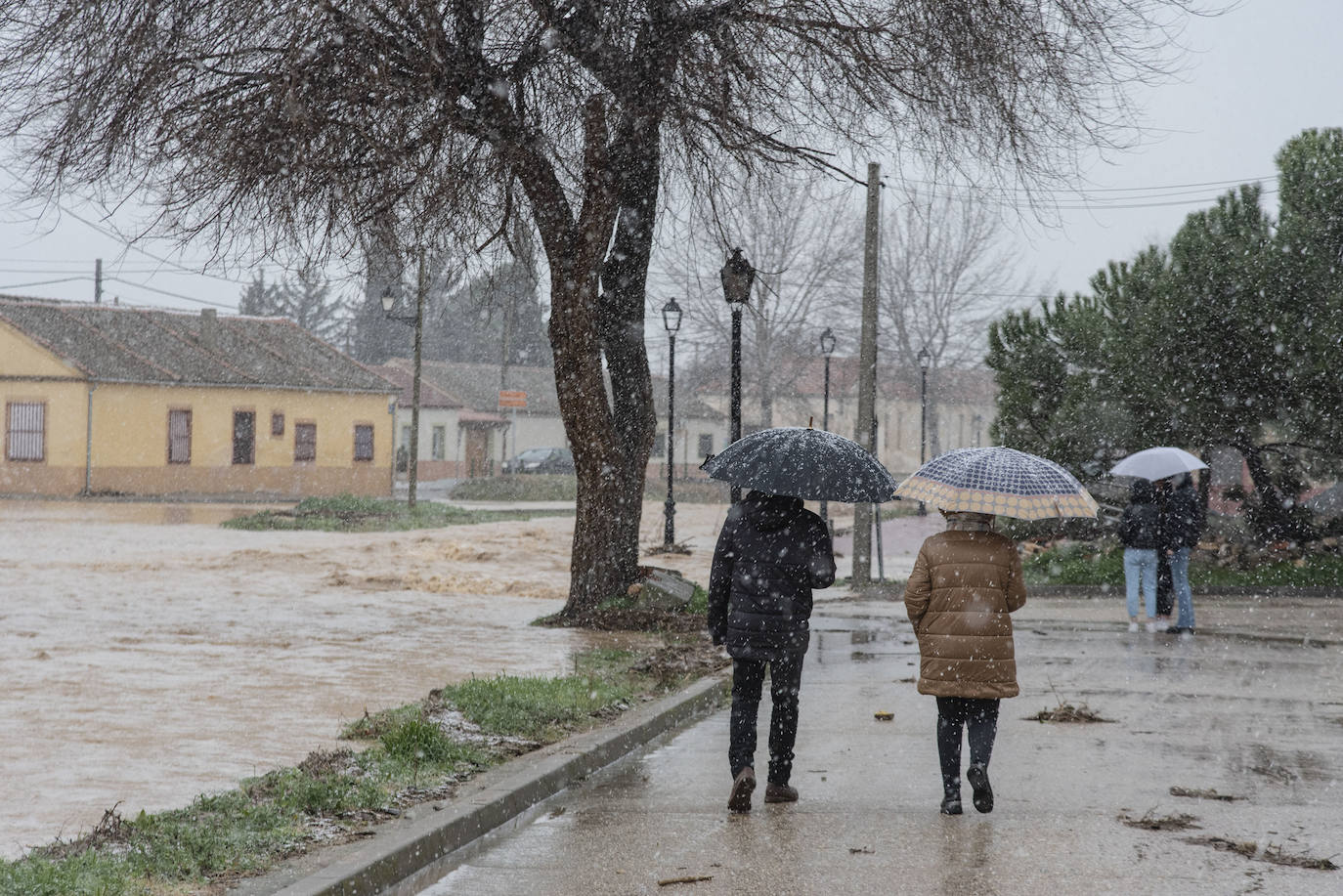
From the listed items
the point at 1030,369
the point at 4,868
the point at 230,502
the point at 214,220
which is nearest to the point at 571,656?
the point at 214,220

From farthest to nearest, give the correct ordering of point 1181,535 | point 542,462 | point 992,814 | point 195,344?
point 542,462 → point 195,344 → point 1181,535 → point 992,814

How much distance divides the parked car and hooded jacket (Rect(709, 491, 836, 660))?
178ft

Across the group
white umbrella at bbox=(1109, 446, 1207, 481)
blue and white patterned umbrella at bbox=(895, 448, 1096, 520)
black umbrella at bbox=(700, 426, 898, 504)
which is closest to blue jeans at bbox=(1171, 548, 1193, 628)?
white umbrella at bbox=(1109, 446, 1207, 481)

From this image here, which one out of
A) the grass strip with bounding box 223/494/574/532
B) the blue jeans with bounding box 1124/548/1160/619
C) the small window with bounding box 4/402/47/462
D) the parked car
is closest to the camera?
the blue jeans with bounding box 1124/548/1160/619

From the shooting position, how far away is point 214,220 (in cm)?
1203

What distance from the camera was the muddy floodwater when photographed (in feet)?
23.3

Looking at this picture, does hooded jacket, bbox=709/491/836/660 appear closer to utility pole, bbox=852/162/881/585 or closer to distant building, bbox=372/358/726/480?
utility pole, bbox=852/162/881/585

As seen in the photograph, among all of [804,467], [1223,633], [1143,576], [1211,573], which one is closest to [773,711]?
[804,467]

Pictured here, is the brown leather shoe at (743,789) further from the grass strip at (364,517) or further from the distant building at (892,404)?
the distant building at (892,404)

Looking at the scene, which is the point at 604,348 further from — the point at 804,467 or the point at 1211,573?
the point at 1211,573

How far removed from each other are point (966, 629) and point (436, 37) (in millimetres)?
6602

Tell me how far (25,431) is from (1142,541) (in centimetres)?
3784

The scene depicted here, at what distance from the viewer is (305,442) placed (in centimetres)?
4912

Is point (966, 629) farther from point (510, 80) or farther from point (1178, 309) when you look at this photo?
point (1178, 309)
